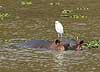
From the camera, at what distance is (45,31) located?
21188mm

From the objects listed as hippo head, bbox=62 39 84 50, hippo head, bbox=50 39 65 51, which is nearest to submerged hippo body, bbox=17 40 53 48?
hippo head, bbox=50 39 65 51

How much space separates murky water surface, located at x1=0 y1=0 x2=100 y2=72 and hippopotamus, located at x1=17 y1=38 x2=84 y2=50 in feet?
1.05

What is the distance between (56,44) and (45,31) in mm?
3582

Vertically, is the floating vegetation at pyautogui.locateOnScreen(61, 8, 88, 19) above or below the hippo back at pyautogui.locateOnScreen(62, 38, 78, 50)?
above

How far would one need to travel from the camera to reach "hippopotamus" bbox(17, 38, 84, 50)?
57.6ft

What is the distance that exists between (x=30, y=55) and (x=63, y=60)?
120 cm

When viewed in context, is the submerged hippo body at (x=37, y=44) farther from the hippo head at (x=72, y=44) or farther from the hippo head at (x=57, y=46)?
the hippo head at (x=72, y=44)

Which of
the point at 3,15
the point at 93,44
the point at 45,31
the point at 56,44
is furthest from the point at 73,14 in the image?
the point at 56,44

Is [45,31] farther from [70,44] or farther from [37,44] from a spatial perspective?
[70,44]

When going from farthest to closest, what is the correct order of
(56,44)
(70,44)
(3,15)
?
(3,15), (56,44), (70,44)

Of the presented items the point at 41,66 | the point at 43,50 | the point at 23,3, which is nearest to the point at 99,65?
the point at 41,66

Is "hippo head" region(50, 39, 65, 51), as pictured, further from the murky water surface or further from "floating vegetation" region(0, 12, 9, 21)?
"floating vegetation" region(0, 12, 9, 21)

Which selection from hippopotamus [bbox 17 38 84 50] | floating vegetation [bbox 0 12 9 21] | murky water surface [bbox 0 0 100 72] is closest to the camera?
murky water surface [bbox 0 0 100 72]

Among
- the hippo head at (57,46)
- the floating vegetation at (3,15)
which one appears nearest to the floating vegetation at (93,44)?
the hippo head at (57,46)
